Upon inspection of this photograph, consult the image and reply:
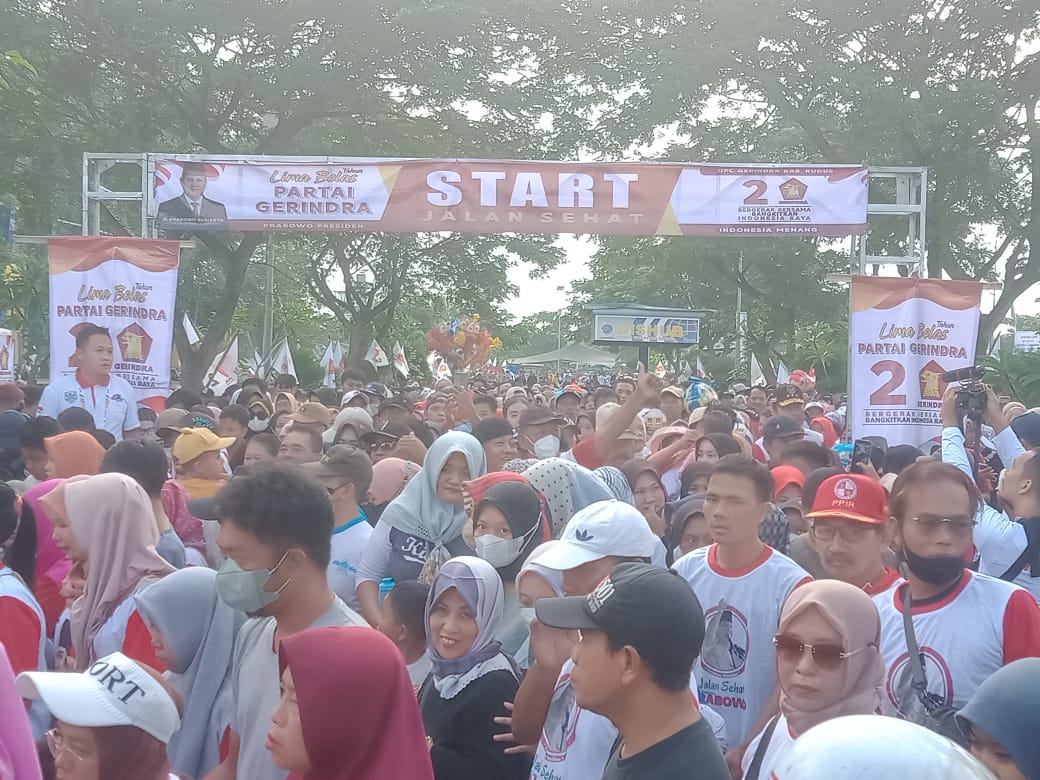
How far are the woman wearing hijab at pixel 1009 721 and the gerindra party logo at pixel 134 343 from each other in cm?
828

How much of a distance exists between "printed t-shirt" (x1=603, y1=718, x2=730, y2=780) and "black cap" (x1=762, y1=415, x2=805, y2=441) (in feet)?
18.1

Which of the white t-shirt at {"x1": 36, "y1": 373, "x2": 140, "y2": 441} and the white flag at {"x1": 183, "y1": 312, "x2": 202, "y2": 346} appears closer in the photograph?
the white t-shirt at {"x1": 36, "y1": 373, "x2": 140, "y2": 441}

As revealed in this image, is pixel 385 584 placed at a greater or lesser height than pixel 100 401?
lesser

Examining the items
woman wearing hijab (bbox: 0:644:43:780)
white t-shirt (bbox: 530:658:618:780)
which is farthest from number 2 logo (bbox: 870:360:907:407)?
woman wearing hijab (bbox: 0:644:43:780)

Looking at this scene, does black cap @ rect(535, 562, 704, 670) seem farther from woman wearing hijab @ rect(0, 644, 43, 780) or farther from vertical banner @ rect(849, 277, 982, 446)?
vertical banner @ rect(849, 277, 982, 446)

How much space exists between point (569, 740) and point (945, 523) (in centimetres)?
141

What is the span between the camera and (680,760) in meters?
2.27

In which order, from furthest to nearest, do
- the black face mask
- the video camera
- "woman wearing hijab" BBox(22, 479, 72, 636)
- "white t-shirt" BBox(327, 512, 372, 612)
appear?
the video camera → "white t-shirt" BBox(327, 512, 372, 612) → "woman wearing hijab" BBox(22, 479, 72, 636) → the black face mask

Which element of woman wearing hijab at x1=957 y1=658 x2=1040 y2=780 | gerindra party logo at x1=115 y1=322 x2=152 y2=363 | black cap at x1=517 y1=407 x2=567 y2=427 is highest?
gerindra party logo at x1=115 y1=322 x2=152 y2=363

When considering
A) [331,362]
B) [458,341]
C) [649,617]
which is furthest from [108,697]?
[458,341]

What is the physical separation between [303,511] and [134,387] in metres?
6.57

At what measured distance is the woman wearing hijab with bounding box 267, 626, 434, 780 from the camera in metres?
2.32

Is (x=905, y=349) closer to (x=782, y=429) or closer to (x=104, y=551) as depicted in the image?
(x=782, y=429)

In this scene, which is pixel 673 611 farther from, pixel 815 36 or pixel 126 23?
pixel 815 36
